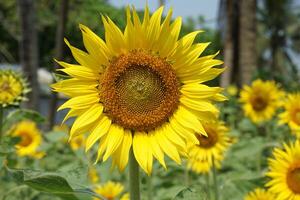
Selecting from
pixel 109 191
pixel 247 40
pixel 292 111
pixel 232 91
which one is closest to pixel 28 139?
pixel 109 191

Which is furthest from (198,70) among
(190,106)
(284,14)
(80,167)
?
(284,14)

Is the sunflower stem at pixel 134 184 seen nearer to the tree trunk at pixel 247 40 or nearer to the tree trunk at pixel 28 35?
the tree trunk at pixel 28 35

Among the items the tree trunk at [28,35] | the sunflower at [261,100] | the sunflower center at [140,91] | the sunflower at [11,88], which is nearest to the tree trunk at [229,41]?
the tree trunk at [28,35]

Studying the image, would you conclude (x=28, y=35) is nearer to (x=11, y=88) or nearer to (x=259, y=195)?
(x=11, y=88)

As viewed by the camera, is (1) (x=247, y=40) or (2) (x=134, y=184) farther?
(1) (x=247, y=40)

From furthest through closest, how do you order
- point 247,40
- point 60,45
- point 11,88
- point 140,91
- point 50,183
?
point 247,40
point 60,45
point 11,88
point 140,91
point 50,183

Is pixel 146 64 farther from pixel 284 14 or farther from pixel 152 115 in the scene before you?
pixel 284 14
